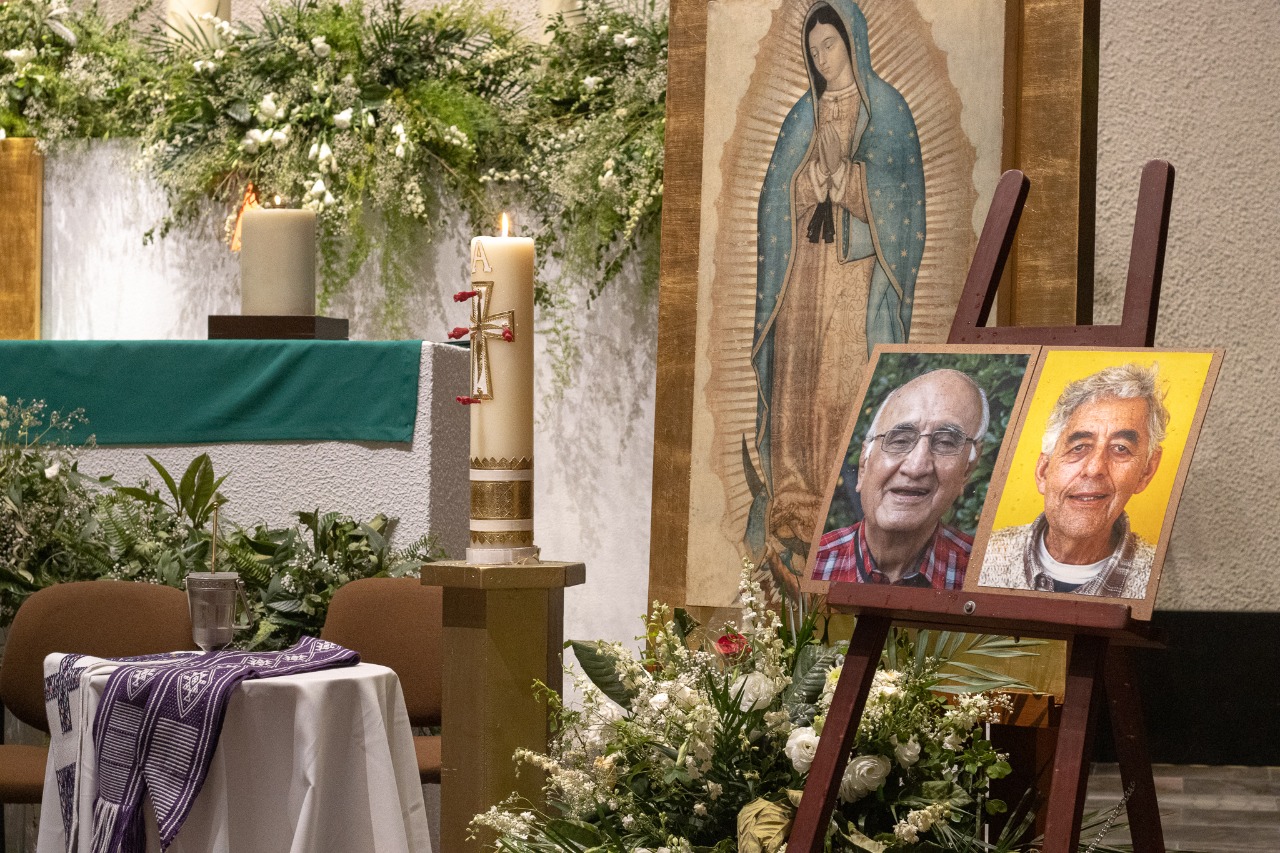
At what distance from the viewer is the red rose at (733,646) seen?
2408 millimetres

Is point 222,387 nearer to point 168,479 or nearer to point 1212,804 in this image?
point 168,479

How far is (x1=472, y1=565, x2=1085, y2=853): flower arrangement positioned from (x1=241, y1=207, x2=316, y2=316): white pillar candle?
5.12 ft

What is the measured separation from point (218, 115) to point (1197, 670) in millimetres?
3591

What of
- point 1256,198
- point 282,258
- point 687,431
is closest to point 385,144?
point 282,258

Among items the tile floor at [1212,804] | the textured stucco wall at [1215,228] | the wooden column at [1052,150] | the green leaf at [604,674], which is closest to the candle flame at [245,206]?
the green leaf at [604,674]

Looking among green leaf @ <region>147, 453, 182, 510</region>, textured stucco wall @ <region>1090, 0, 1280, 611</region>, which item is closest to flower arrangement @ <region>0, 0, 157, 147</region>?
green leaf @ <region>147, 453, 182, 510</region>

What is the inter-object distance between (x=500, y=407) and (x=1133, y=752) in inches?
41.3

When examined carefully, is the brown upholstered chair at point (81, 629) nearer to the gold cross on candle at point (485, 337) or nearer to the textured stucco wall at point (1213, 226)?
the gold cross on candle at point (485, 337)

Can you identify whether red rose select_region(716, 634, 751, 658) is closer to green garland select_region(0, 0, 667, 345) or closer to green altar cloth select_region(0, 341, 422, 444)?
green altar cloth select_region(0, 341, 422, 444)

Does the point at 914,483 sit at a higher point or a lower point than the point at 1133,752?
higher

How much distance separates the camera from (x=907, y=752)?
220 cm

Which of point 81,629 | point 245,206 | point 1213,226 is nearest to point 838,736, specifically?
point 81,629

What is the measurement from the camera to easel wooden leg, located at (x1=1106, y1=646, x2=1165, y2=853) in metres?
2.07

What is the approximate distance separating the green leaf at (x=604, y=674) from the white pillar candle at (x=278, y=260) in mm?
1531
